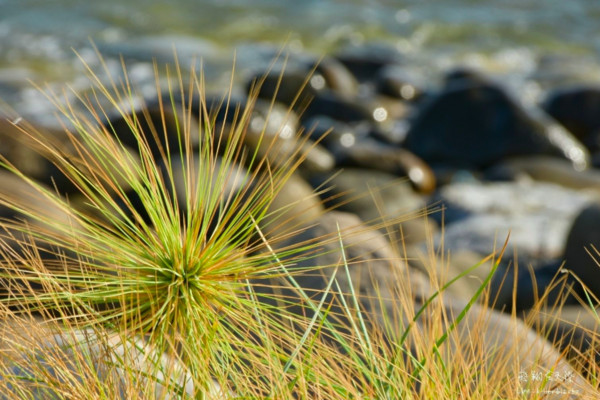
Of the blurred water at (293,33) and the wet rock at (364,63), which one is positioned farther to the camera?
the wet rock at (364,63)

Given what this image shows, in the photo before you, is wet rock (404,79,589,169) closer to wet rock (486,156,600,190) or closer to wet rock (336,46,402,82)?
wet rock (486,156,600,190)

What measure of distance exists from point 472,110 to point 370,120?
1.76 meters

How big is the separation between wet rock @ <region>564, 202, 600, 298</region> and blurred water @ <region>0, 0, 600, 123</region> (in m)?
8.03

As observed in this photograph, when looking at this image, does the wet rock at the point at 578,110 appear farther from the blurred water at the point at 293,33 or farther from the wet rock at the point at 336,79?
the blurred water at the point at 293,33

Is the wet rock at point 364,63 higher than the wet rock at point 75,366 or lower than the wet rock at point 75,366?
lower

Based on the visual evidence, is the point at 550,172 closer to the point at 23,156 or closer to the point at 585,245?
the point at 585,245

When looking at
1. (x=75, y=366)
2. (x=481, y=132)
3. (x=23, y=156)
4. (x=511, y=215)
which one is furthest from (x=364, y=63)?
(x=75, y=366)

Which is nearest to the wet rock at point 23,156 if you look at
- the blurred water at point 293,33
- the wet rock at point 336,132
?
the wet rock at point 336,132

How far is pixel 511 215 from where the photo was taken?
582 cm

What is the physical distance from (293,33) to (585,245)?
38.1 feet

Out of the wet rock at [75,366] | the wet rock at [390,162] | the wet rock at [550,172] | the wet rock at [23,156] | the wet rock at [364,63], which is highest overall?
the wet rock at [75,366]

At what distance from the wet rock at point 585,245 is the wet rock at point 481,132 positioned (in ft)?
12.8

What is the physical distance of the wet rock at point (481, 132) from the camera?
790 centimetres

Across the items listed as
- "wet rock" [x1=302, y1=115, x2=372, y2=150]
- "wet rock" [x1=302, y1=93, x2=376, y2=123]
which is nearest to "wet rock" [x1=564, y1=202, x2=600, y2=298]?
"wet rock" [x1=302, y1=115, x2=372, y2=150]
